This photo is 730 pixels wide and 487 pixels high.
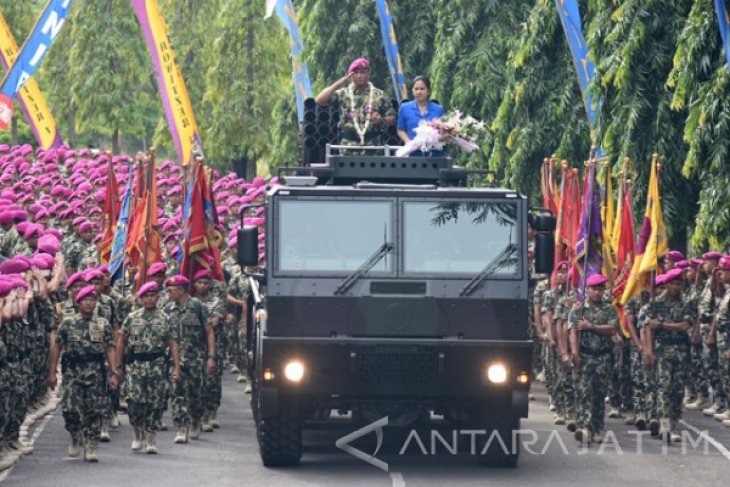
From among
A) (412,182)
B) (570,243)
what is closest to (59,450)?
(412,182)

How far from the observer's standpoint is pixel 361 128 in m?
22.1

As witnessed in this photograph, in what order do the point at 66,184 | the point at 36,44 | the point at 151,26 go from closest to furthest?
1. the point at 151,26
2. the point at 36,44
3. the point at 66,184

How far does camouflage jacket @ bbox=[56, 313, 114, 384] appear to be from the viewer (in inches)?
781

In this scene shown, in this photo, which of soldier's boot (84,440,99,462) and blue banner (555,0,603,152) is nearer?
soldier's boot (84,440,99,462)

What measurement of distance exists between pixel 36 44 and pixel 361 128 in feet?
38.7

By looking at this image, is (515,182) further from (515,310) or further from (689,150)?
(515,310)

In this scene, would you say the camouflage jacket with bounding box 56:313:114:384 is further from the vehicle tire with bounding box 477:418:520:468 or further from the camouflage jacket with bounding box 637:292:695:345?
the camouflage jacket with bounding box 637:292:695:345

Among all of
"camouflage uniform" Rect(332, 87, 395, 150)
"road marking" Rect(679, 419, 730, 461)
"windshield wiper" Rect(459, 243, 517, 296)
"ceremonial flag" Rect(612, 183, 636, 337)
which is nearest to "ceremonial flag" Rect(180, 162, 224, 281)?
"camouflage uniform" Rect(332, 87, 395, 150)

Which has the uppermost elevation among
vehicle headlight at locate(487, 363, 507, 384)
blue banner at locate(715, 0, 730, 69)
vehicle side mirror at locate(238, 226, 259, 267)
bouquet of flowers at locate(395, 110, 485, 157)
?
blue banner at locate(715, 0, 730, 69)

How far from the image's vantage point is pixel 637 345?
22250 millimetres

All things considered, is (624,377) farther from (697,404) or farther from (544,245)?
(544,245)

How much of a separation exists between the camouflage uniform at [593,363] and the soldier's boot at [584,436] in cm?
5

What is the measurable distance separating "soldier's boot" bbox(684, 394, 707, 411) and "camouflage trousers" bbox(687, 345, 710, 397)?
0.32ft

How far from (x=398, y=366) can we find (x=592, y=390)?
10.9 feet
